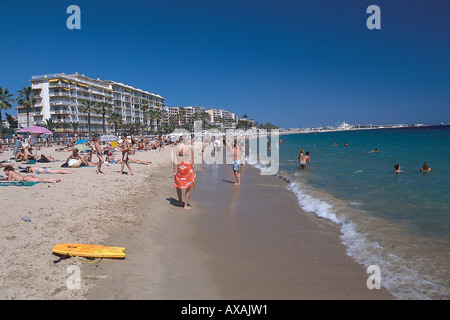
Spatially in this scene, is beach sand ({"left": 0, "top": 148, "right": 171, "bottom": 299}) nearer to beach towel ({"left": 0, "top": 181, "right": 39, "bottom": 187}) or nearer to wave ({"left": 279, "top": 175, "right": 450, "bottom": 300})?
beach towel ({"left": 0, "top": 181, "right": 39, "bottom": 187})

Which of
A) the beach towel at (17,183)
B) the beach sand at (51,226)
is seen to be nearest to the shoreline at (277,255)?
the beach sand at (51,226)

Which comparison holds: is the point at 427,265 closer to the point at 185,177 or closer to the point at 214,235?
the point at 214,235

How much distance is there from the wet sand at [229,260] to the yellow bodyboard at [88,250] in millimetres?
101

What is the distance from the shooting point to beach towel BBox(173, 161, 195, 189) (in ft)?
20.9

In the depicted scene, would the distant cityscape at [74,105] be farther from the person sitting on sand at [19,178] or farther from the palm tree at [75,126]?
the person sitting on sand at [19,178]

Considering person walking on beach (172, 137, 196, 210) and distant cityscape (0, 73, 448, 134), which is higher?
distant cityscape (0, 73, 448, 134)

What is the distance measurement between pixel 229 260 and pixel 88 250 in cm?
194

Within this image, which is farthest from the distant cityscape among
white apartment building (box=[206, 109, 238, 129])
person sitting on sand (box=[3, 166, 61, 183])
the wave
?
white apartment building (box=[206, 109, 238, 129])

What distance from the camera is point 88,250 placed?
145 inches

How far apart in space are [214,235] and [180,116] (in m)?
95.0

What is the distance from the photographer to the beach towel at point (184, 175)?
6.37 meters

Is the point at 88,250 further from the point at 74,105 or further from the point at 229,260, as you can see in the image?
the point at 74,105

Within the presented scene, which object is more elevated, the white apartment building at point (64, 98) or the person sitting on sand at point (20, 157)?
the white apartment building at point (64, 98)

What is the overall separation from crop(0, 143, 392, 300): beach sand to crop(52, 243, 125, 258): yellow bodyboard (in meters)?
0.10
